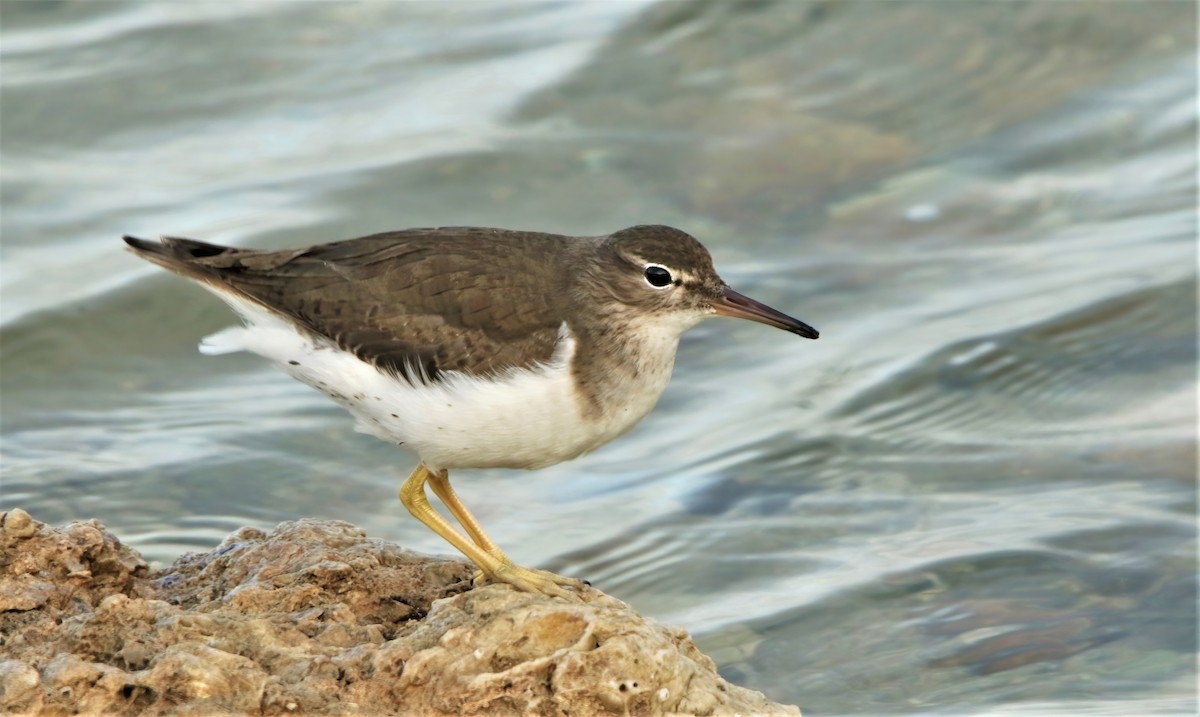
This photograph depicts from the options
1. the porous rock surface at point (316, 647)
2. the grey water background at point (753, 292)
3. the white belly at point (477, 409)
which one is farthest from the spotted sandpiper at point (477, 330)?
the grey water background at point (753, 292)

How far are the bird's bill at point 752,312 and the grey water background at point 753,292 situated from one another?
202cm

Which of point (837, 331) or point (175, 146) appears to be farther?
point (175, 146)

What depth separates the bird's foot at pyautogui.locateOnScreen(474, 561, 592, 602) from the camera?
20.6ft

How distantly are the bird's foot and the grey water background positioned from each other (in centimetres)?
204

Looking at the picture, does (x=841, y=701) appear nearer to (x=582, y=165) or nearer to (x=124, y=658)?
(x=124, y=658)

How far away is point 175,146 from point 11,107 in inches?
71.2

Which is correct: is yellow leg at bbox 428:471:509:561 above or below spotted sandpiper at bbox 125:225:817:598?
below

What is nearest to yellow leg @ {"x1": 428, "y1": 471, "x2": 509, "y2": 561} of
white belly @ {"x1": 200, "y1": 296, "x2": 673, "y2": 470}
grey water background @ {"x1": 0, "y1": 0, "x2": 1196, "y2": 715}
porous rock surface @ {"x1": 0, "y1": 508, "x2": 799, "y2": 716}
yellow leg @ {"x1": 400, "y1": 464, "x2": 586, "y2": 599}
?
yellow leg @ {"x1": 400, "y1": 464, "x2": 586, "y2": 599}

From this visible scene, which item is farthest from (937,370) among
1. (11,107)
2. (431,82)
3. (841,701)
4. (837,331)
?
(11,107)

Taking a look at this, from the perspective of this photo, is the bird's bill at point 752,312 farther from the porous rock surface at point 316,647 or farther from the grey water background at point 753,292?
the grey water background at point 753,292

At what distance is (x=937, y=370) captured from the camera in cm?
1164

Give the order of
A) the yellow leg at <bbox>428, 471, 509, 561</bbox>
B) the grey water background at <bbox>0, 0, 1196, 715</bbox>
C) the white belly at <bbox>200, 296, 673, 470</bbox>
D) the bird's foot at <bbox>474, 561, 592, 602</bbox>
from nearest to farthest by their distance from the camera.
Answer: the bird's foot at <bbox>474, 561, 592, 602</bbox>
the white belly at <bbox>200, 296, 673, 470</bbox>
the yellow leg at <bbox>428, 471, 509, 561</bbox>
the grey water background at <bbox>0, 0, 1196, 715</bbox>

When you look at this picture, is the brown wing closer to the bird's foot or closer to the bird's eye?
the bird's eye

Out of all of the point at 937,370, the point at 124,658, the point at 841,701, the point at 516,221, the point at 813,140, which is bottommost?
the point at 841,701
